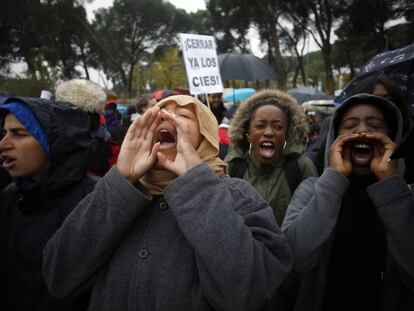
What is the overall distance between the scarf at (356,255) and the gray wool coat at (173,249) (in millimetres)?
461

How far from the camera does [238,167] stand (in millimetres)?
2947

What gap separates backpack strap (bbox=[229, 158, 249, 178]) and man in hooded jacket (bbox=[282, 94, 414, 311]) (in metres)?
0.94

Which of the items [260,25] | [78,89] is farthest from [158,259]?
[260,25]

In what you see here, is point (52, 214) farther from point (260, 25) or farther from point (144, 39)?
point (144, 39)

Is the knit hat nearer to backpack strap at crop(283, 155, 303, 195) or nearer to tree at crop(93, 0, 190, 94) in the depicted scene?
backpack strap at crop(283, 155, 303, 195)

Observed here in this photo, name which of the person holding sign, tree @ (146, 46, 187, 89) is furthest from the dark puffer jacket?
tree @ (146, 46, 187, 89)

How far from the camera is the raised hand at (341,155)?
5.75ft

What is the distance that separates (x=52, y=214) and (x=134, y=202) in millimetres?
675

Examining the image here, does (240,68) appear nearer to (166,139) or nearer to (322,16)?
(166,139)

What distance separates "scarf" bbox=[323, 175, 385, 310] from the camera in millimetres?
1752

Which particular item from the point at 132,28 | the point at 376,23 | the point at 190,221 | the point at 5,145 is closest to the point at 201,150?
the point at 190,221

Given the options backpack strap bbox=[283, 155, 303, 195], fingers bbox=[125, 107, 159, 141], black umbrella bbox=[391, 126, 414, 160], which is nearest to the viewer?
black umbrella bbox=[391, 126, 414, 160]

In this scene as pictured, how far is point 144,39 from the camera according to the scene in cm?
4150

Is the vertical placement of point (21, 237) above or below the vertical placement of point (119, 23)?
below
